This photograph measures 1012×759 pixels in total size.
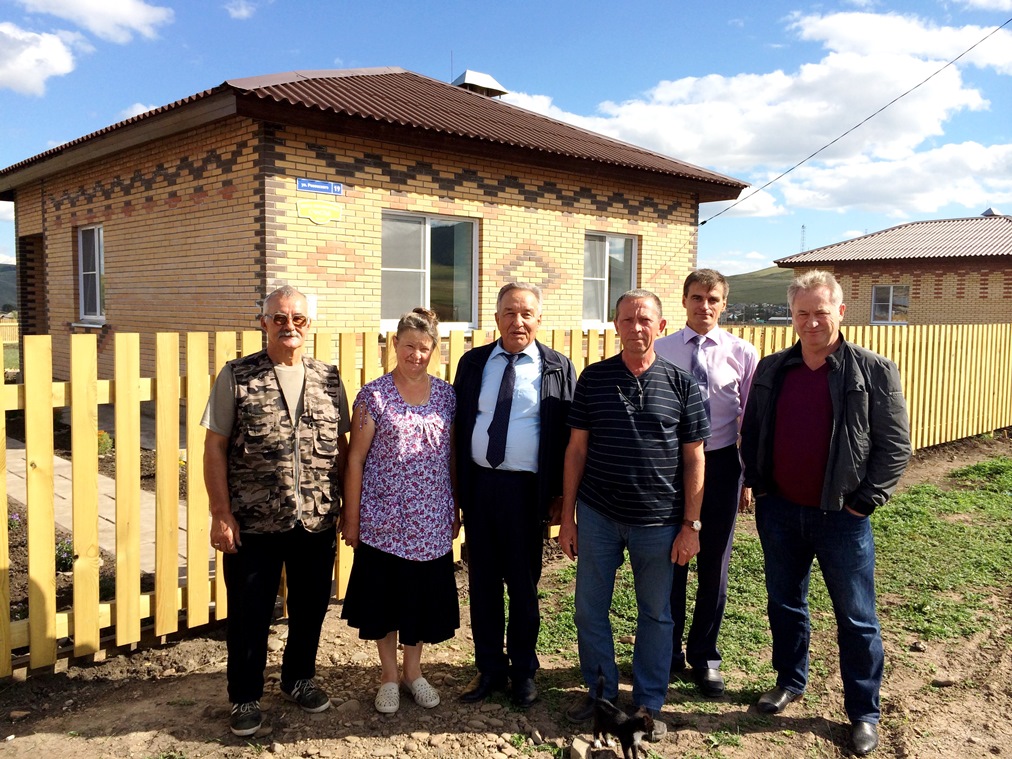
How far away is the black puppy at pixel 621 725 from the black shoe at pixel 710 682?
1.91 ft

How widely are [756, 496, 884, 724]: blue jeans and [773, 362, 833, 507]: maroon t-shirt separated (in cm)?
9

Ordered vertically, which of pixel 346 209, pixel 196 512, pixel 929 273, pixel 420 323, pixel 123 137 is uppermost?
pixel 123 137

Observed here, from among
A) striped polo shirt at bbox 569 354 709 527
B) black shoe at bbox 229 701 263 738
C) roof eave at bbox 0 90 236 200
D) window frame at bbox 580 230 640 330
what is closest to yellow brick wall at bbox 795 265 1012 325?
window frame at bbox 580 230 640 330

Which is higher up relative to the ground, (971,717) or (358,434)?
(358,434)

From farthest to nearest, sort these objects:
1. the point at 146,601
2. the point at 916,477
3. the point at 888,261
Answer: the point at 888,261
the point at 916,477
the point at 146,601

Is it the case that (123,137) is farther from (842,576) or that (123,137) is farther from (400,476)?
(842,576)

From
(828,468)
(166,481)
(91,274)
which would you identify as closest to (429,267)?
(91,274)

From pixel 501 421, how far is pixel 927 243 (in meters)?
27.4

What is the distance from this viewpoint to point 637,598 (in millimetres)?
2879

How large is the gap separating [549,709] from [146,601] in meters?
Answer: 1.84

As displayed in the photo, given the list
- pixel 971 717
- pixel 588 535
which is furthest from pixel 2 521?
pixel 971 717

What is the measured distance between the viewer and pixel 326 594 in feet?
9.86

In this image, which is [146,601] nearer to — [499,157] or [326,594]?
[326,594]

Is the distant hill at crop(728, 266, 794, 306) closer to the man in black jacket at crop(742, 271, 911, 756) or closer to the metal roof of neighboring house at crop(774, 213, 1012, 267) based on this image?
the metal roof of neighboring house at crop(774, 213, 1012, 267)
